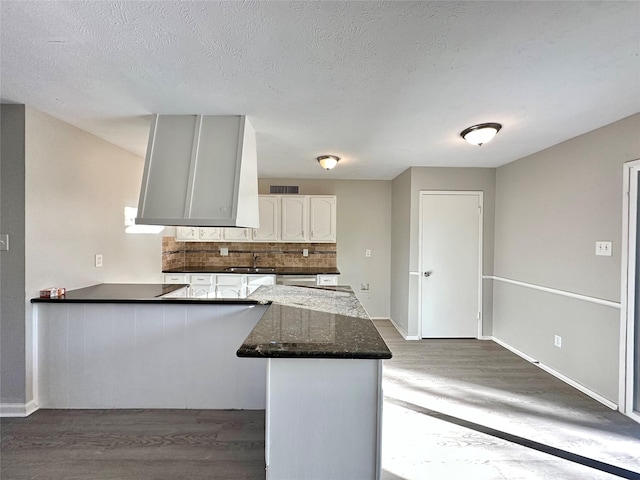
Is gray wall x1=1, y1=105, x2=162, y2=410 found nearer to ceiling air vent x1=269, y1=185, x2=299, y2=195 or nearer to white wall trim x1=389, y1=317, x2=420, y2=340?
ceiling air vent x1=269, y1=185, x2=299, y2=195

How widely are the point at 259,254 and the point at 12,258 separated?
3148 mm

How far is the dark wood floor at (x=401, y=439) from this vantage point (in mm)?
1858

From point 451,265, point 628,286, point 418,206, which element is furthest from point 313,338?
point 451,265

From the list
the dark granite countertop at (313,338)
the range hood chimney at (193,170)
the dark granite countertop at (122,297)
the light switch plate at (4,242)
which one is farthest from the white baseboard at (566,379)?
the light switch plate at (4,242)

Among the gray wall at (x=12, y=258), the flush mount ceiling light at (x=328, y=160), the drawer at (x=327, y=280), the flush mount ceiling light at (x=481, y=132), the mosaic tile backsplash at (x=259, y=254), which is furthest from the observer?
the mosaic tile backsplash at (x=259, y=254)

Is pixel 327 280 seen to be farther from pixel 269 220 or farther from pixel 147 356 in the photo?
pixel 147 356

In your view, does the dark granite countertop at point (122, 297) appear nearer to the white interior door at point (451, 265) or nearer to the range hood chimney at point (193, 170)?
the range hood chimney at point (193, 170)

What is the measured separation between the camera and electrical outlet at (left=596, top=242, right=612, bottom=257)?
267cm

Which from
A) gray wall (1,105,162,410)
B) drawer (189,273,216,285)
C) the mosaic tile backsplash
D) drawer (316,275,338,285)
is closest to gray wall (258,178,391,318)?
the mosaic tile backsplash

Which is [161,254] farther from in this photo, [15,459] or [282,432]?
[282,432]

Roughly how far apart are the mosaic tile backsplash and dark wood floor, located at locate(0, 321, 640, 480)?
8.75 feet

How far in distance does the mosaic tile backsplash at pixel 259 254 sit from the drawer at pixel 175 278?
650 millimetres

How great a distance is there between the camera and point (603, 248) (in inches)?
107

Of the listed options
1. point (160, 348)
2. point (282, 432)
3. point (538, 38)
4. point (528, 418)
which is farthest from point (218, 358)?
point (538, 38)
